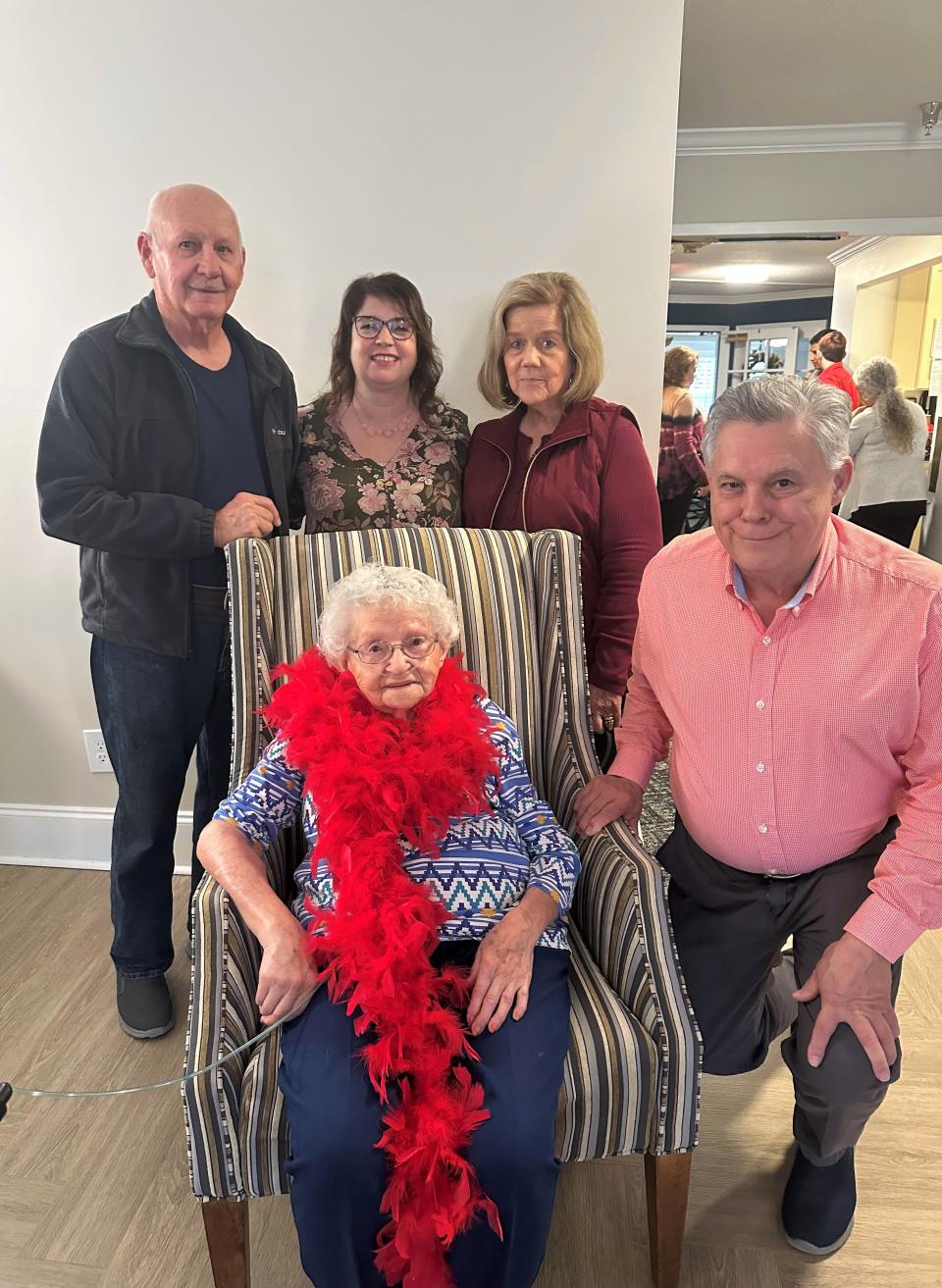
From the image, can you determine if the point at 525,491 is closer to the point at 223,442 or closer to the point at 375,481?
the point at 375,481

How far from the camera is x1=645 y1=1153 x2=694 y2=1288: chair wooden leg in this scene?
1.31 meters

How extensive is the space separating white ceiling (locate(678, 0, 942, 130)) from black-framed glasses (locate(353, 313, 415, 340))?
1.96m

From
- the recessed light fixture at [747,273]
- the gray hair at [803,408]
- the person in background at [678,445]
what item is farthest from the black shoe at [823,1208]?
the recessed light fixture at [747,273]

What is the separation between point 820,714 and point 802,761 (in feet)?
0.28

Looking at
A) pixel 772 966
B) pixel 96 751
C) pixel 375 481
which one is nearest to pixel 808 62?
pixel 375 481

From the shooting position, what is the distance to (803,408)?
1.26m

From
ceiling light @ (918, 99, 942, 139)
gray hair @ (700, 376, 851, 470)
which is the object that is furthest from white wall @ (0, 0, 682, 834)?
ceiling light @ (918, 99, 942, 139)

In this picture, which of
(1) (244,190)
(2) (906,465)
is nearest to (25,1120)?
(1) (244,190)

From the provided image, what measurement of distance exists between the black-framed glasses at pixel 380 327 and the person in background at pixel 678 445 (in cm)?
→ 214

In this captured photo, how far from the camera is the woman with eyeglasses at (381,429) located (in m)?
1.92

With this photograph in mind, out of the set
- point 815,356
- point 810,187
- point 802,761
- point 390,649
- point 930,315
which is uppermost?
point 810,187

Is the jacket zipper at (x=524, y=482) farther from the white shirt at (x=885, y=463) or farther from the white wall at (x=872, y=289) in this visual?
the white wall at (x=872, y=289)

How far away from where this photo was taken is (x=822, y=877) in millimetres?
1454

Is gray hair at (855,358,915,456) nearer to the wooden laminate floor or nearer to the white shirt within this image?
the white shirt
